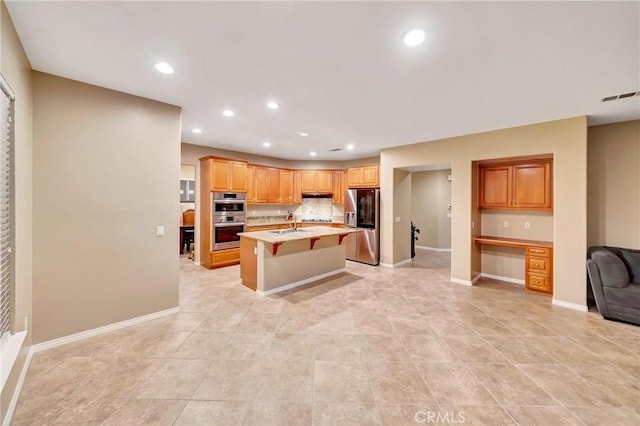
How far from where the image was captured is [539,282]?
13.3 feet

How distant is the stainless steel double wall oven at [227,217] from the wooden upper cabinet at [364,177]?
283cm

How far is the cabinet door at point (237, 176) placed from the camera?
571 centimetres

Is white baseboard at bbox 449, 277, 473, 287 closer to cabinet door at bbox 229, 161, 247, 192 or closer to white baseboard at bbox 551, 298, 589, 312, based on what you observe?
white baseboard at bbox 551, 298, 589, 312

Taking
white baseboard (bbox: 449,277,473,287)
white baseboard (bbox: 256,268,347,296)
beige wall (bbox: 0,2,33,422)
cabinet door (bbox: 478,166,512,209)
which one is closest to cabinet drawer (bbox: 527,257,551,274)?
white baseboard (bbox: 449,277,473,287)

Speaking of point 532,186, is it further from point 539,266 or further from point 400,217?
point 400,217

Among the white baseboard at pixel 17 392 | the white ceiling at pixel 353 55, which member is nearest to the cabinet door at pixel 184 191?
the white ceiling at pixel 353 55

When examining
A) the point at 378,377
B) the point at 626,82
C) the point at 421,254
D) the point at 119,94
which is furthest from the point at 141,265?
the point at 421,254

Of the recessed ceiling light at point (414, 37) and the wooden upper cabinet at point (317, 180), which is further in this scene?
the wooden upper cabinet at point (317, 180)

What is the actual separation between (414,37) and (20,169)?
11.4 ft

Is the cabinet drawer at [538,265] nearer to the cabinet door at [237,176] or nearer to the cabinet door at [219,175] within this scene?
the cabinet door at [237,176]

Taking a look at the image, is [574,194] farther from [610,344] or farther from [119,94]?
[119,94]

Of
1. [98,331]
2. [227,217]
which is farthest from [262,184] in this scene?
[98,331]

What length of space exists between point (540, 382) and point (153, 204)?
14.3ft

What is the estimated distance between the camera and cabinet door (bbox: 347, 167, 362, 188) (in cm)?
647
